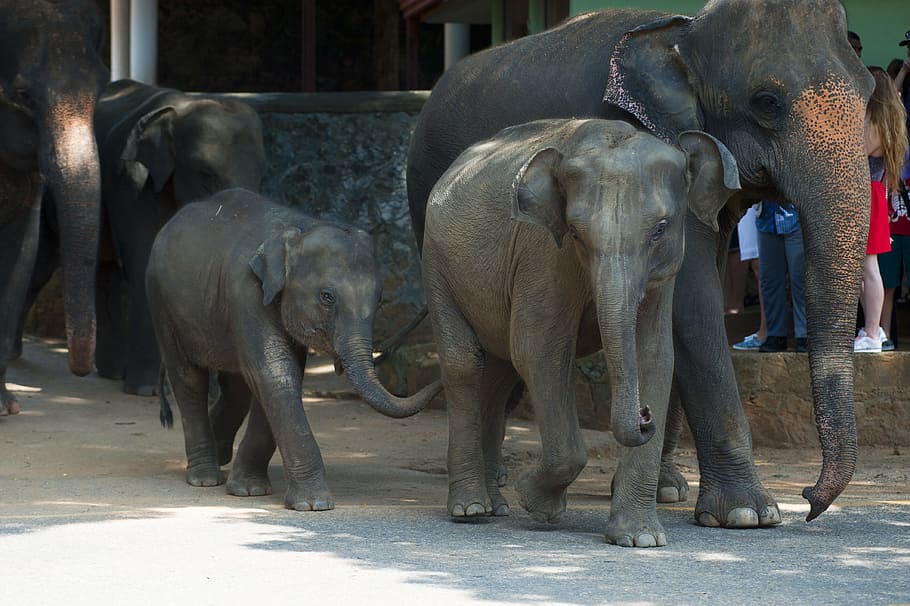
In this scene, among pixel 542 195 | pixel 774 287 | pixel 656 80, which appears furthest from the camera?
pixel 774 287

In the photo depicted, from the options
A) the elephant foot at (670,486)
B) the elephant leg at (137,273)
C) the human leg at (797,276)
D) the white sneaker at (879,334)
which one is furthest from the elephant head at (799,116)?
the elephant leg at (137,273)

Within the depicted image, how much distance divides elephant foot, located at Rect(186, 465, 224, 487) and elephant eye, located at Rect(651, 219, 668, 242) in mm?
3031

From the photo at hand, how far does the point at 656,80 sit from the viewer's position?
7.65 meters

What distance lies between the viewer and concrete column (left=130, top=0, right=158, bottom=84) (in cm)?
1658

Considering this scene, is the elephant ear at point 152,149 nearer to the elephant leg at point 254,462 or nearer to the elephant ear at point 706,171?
the elephant leg at point 254,462

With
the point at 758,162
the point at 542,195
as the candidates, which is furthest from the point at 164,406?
the point at 758,162

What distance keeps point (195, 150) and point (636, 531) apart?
637 centimetres

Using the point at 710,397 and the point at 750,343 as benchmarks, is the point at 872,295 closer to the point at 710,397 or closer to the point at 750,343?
the point at 750,343

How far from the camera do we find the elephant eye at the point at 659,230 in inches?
255

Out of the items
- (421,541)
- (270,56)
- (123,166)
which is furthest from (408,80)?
(421,541)

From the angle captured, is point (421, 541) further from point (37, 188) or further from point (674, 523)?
point (37, 188)

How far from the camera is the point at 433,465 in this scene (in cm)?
979

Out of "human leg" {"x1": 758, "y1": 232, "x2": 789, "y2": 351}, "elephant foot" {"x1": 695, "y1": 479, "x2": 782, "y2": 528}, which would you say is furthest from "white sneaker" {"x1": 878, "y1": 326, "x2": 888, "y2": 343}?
"elephant foot" {"x1": 695, "y1": 479, "x2": 782, "y2": 528}

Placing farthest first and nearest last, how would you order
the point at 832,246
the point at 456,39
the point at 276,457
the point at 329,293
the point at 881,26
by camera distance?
the point at 456,39, the point at 881,26, the point at 276,457, the point at 329,293, the point at 832,246
